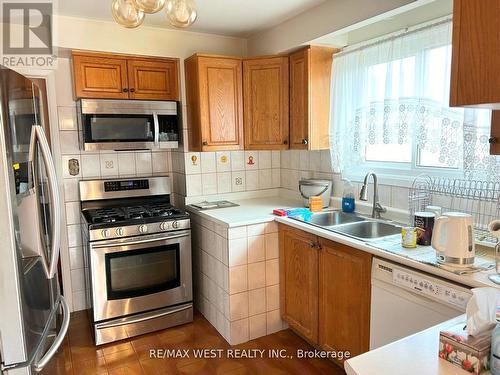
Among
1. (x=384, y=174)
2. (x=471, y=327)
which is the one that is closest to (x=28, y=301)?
(x=471, y=327)

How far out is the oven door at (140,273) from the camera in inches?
104

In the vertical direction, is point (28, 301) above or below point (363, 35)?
below

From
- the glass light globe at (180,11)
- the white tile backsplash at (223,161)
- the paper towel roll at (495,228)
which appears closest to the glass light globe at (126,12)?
the glass light globe at (180,11)

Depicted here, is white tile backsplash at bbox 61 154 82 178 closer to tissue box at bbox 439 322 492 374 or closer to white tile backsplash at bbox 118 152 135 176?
white tile backsplash at bbox 118 152 135 176

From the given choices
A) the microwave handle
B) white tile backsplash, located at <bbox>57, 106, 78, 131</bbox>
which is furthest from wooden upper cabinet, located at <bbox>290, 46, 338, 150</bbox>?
white tile backsplash, located at <bbox>57, 106, 78, 131</bbox>

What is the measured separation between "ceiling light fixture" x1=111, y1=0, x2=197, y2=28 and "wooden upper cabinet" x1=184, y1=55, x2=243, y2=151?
52.2 inches

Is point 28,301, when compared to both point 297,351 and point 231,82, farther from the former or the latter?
point 231,82

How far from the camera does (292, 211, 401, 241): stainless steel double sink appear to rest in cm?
237

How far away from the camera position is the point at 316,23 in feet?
8.37

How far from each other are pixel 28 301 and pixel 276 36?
246 centimetres

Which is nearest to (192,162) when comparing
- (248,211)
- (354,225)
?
(248,211)

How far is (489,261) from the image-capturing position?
1.66 meters

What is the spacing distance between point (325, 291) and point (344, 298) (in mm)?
171

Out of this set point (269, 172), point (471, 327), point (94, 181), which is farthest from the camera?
point (269, 172)
